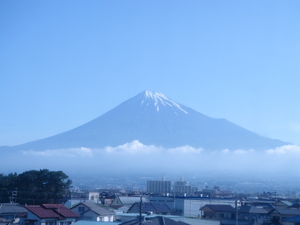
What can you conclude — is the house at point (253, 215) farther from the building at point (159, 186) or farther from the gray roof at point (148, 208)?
the building at point (159, 186)

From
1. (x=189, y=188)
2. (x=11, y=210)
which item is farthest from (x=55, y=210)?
(x=189, y=188)

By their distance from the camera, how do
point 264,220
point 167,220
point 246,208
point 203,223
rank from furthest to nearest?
point 246,208
point 264,220
point 203,223
point 167,220

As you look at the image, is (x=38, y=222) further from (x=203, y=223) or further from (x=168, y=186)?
(x=168, y=186)

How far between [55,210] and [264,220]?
24.9 feet

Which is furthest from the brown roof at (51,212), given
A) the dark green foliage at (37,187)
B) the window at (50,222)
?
the dark green foliage at (37,187)

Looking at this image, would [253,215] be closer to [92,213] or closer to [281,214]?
[281,214]

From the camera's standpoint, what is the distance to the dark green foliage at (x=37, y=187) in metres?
24.9

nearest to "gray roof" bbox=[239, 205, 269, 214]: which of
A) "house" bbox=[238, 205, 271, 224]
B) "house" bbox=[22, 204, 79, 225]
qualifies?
"house" bbox=[238, 205, 271, 224]

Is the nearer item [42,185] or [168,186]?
[42,185]

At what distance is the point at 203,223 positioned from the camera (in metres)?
15.5

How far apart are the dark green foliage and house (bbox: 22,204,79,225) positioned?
805cm

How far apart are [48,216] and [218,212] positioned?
266 inches

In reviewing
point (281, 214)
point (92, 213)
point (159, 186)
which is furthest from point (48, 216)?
point (159, 186)

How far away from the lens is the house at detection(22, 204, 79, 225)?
16.0m
